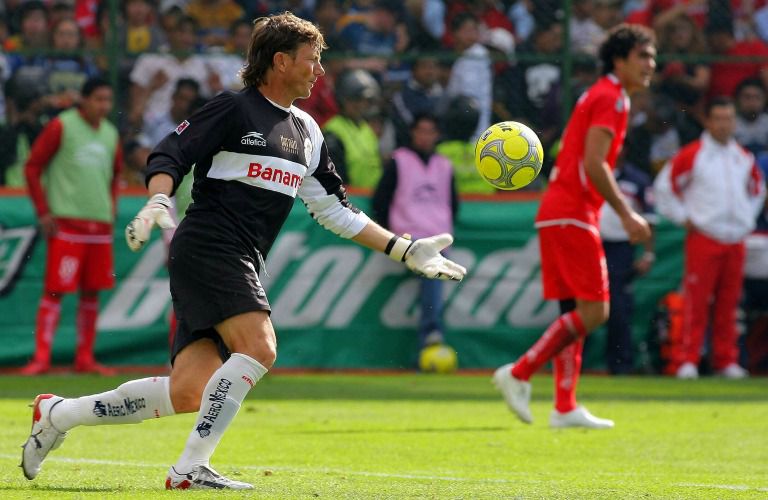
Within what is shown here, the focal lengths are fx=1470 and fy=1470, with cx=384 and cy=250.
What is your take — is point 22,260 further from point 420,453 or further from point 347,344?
point 420,453

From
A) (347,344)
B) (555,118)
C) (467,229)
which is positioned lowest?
(347,344)

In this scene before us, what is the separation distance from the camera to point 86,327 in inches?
579

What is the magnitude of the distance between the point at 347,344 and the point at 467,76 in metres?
3.17

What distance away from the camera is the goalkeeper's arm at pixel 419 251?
273 inches

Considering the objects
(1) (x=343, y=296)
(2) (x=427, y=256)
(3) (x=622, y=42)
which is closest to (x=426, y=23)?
(1) (x=343, y=296)

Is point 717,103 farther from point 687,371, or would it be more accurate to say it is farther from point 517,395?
point 517,395

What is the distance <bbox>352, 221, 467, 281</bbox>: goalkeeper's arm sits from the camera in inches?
273

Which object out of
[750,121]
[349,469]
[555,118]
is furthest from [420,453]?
[750,121]

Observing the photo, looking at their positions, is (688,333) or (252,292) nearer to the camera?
(252,292)

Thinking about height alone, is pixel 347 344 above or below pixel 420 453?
below

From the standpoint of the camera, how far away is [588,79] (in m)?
16.2

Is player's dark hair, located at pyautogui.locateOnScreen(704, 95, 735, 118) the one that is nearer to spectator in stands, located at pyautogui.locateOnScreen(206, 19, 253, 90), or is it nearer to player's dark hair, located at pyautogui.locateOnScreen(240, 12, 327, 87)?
spectator in stands, located at pyautogui.locateOnScreen(206, 19, 253, 90)

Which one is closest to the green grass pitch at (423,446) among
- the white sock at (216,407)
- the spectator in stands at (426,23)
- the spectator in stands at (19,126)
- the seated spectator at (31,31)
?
the white sock at (216,407)

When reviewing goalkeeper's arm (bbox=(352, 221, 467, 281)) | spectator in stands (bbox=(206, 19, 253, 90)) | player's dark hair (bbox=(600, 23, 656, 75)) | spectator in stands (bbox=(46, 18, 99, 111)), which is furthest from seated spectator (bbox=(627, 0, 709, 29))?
goalkeeper's arm (bbox=(352, 221, 467, 281))
